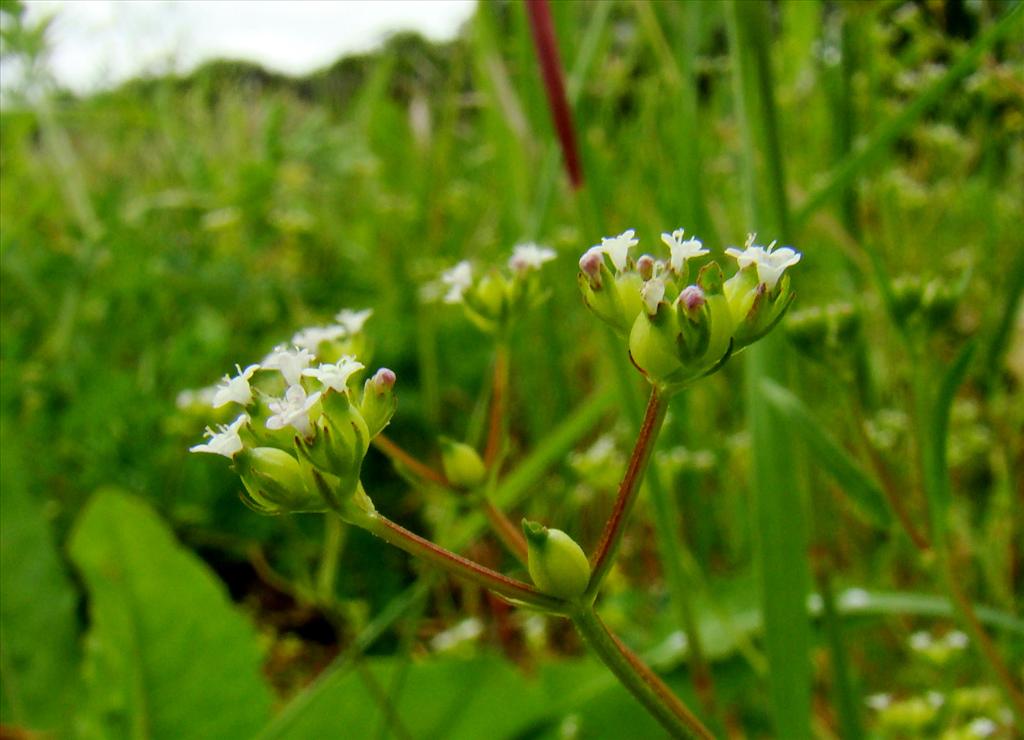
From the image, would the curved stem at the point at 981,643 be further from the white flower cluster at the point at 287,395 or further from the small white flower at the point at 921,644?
the white flower cluster at the point at 287,395

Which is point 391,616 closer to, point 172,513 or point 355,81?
point 172,513

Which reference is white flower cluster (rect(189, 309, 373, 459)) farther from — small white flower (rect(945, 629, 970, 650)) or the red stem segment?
small white flower (rect(945, 629, 970, 650))

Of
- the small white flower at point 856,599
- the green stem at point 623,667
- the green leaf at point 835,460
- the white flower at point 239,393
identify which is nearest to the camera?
the green stem at point 623,667

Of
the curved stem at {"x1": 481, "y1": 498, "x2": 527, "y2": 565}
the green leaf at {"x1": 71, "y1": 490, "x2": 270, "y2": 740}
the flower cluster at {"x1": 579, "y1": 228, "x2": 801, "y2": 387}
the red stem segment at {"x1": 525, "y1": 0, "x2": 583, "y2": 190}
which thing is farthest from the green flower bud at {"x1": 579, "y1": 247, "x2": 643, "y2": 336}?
the green leaf at {"x1": 71, "y1": 490, "x2": 270, "y2": 740}

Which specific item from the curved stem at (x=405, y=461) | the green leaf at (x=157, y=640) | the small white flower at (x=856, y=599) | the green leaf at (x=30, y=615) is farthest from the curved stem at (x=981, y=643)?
the green leaf at (x=30, y=615)

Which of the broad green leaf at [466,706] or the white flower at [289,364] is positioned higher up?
the white flower at [289,364]
